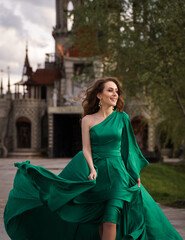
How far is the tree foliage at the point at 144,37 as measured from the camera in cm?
1095

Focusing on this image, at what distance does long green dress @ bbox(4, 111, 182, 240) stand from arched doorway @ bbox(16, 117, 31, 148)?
3436cm

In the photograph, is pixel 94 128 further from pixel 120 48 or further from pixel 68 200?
pixel 120 48

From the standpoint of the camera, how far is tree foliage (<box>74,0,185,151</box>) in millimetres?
10953

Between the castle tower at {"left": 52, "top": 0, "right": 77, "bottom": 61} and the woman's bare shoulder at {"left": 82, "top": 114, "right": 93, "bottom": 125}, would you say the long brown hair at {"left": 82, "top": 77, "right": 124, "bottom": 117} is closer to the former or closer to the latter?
the woman's bare shoulder at {"left": 82, "top": 114, "right": 93, "bottom": 125}

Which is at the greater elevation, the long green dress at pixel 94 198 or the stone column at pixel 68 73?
the stone column at pixel 68 73

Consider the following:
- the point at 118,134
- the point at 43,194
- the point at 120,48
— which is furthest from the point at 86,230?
the point at 120,48

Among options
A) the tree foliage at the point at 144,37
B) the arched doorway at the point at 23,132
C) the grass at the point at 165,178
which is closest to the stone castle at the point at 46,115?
the arched doorway at the point at 23,132

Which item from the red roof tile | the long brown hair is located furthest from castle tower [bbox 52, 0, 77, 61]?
the long brown hair

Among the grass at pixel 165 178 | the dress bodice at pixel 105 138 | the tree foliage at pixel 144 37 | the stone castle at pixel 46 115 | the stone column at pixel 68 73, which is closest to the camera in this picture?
the dress bodice at pixel 105 138

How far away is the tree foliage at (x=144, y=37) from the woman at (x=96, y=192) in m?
6.38

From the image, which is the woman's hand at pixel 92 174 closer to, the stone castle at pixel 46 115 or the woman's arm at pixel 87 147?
the woman's arm at pixel 87 147

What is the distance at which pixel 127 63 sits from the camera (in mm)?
11898

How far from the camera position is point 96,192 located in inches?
167

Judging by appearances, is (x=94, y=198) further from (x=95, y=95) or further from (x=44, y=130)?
(x=44, y=130)
